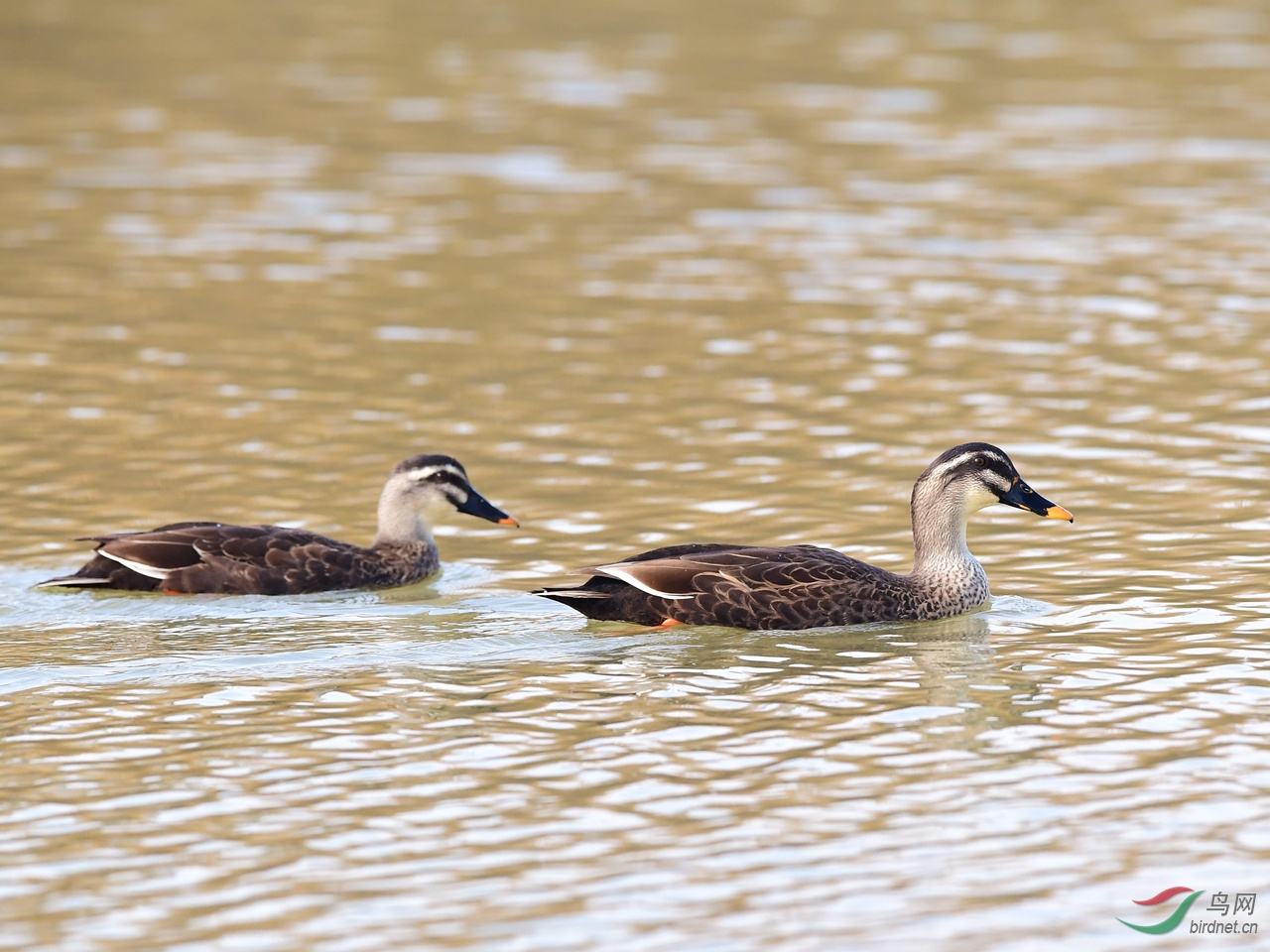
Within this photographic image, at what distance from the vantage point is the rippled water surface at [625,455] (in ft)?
30.3

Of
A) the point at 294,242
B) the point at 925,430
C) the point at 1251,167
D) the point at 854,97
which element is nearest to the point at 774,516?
the point at 925,430

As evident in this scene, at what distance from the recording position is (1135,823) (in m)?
9.64

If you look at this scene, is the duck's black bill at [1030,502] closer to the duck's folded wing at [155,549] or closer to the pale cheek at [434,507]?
the pale cheek at [434,507]

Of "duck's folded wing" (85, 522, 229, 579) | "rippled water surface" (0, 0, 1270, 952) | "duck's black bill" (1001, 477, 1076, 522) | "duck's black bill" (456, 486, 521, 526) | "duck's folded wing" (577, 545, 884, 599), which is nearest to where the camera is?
"rippled water surface" (0, 0, 1270, 952)

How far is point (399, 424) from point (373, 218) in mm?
8335

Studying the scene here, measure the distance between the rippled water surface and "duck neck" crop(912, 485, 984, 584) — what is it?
37 cm

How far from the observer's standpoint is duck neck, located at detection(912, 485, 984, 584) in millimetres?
13320

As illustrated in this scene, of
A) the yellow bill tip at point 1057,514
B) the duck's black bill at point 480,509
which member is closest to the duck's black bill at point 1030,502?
the yellow bill tip at point 1057,514

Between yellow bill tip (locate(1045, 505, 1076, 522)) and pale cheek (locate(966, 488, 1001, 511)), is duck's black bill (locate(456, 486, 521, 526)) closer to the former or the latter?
pale cheek (locate(966, 488, 1001, 511))

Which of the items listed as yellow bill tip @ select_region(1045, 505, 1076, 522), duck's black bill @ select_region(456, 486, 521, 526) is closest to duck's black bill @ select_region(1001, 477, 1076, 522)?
yellow bill tip @ select_region(1045, 505, 1076, 522)

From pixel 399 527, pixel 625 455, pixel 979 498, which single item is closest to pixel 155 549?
pixel 399 527

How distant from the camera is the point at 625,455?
17.3 metres

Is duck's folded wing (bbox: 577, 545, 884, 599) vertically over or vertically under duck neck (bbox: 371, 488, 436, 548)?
under

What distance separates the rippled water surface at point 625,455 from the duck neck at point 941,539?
1.21 ft
